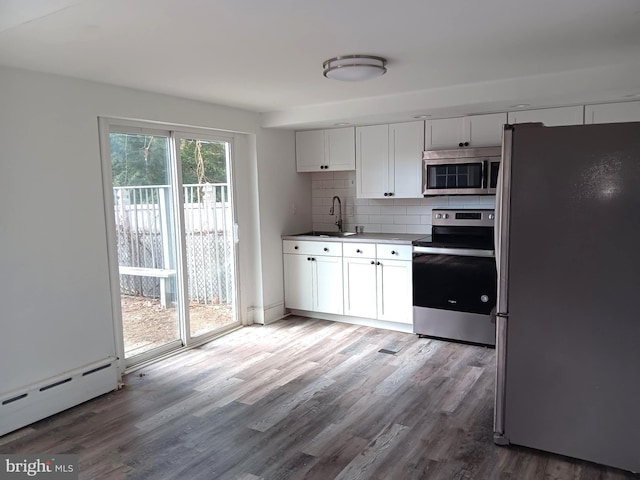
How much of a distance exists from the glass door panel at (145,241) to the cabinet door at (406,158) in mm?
2123

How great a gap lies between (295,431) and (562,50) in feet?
9.08

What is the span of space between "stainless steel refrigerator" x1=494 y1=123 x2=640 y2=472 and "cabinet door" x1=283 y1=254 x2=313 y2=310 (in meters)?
2.82

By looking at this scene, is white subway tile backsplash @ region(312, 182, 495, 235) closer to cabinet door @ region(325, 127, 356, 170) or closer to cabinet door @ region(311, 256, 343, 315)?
cabinet door @ region(325, 127, 356, 170)

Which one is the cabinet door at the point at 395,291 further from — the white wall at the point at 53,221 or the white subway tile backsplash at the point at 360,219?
the white wall at the point at 53,221

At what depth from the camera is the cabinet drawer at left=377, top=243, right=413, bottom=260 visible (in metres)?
4.56

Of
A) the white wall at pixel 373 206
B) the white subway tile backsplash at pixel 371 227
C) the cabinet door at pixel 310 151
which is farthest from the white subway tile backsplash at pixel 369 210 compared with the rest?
the cabinet door at pixel 310 151

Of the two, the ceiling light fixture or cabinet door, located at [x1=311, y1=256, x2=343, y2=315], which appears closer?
the ceiling light fixture

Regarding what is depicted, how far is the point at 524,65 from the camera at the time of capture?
10.5ft

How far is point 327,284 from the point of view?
510cm

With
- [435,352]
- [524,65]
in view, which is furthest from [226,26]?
[435,352]

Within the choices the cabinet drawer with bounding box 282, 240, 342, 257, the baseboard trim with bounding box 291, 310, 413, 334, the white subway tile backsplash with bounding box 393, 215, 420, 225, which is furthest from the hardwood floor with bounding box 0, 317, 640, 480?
the white subway tile backsplash with bounding box 393, 215, 420, 225

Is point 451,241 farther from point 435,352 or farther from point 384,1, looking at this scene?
point 384,1

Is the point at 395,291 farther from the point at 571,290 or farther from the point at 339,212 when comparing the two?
the point at 571,290

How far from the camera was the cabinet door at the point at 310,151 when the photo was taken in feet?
17.3
